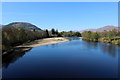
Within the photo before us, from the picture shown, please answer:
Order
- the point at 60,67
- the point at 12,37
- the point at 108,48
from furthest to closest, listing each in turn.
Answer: the point at 108,48
the point at 12,37
the point at 60,67

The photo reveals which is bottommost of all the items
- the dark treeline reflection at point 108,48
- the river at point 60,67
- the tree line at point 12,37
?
the river at point 60,67

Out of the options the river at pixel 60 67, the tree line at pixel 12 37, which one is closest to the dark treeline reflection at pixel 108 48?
the river at pixel 60 67

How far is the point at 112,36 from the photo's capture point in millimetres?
34656

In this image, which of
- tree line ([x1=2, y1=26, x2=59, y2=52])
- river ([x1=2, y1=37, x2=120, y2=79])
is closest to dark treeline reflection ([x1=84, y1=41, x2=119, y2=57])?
river ([x1=2, y1=37, x2=120, y2=79])

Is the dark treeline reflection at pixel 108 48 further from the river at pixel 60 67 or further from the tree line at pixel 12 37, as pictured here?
the tree line at pixel 12 37

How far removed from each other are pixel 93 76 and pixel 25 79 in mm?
5601

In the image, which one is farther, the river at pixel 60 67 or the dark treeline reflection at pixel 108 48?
the dark treeline reflection at pixel 108 48

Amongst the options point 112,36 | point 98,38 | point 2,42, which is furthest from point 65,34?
point 2,42

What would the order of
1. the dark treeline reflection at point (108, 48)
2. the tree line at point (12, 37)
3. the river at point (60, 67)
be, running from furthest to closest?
the dark treeline reflection at point (108, 48), the tree line at point (12, 37), the river at point (60, 67)

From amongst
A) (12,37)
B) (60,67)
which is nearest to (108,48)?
(60,67)

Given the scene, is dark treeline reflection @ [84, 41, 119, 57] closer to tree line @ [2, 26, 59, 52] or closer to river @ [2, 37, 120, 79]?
river @ [2, 37, 120, 79]

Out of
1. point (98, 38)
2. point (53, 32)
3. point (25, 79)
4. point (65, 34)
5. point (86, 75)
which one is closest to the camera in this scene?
point (25, 79)

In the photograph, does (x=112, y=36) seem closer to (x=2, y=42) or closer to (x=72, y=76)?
(x=72, y=76)

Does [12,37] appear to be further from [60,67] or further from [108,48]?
[108,48]
